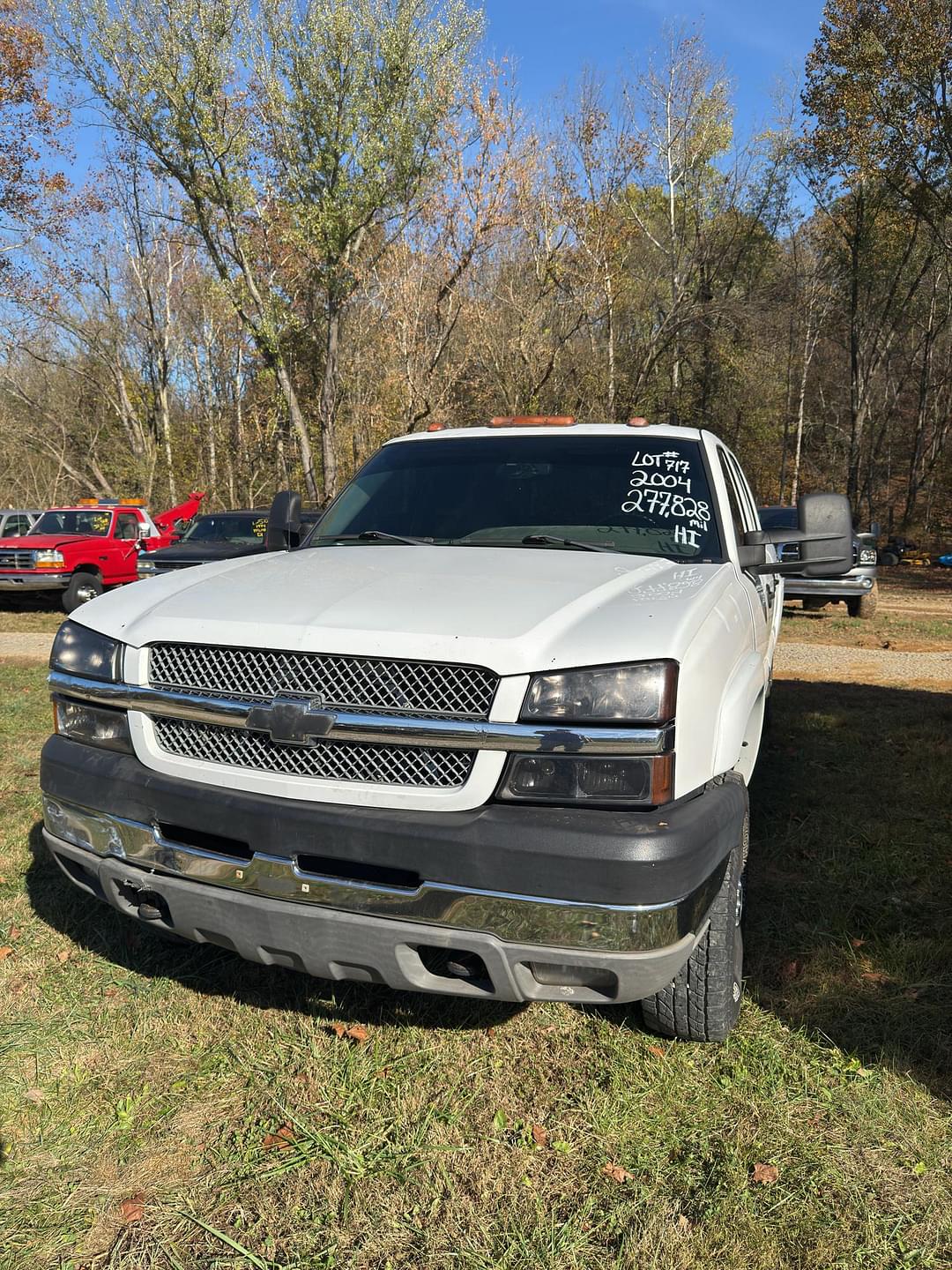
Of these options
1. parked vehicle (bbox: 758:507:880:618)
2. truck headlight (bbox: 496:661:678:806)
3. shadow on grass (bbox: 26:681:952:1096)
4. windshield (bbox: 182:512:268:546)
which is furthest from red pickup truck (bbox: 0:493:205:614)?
truck headlight (bbox: 496:661:678:806)

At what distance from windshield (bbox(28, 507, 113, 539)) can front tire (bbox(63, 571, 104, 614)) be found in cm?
90

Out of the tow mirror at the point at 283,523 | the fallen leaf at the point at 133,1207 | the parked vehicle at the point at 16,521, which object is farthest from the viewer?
the parked vehicle at the point at 16,521

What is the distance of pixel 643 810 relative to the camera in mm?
2133

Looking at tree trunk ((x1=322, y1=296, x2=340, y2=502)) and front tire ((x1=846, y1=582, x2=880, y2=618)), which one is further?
tree trunk ((x1=322, y1=296, x2=340, y2=502))

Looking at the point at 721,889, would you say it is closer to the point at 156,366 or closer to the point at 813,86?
the point at 813,86

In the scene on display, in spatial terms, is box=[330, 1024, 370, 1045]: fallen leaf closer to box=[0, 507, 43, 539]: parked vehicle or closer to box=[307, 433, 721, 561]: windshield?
box=[307, 433, 721, 561]: windshield

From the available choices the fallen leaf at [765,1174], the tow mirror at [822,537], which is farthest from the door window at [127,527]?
the fallen leaf at [765,1174]

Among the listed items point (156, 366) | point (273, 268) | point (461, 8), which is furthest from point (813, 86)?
point (156, 366)

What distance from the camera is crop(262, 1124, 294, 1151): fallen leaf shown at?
2418 millimetres

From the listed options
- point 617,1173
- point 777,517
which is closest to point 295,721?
point 617,1173

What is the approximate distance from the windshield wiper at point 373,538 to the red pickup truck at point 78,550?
1077 centimetres

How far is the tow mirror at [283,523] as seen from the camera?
13.7ft

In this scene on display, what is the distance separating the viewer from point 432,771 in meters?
2.24

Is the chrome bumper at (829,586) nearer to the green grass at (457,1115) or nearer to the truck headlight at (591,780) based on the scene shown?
the green grass at (457,1115)
